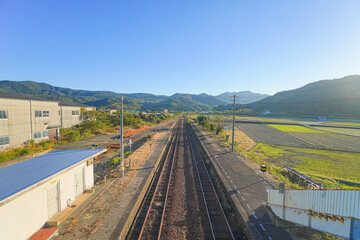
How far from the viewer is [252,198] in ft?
32.8

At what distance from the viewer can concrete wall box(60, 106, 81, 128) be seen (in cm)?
3147

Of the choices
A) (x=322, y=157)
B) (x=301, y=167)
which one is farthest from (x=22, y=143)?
(x=322, y=157)

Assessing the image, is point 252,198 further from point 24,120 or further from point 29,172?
point 24,120

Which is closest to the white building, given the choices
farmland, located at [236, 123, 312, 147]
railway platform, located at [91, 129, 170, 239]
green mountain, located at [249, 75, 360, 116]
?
railway platform, located at [91, 129, 170, 239]

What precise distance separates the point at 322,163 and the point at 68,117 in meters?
44.8

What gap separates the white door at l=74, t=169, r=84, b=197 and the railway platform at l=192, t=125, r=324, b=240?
9.60 metres

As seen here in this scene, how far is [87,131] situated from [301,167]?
37471 mm

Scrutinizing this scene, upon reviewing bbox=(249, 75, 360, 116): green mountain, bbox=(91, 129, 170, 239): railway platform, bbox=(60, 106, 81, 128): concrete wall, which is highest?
bbox=(249, 75, 360, 116): green mountain

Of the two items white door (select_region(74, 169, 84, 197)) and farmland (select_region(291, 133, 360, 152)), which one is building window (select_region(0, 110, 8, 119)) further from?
farmland (select_region(291, 133, 360, 152))

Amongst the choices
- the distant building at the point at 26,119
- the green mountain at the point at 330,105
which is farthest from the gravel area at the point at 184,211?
the green mountain at the point at 330,105

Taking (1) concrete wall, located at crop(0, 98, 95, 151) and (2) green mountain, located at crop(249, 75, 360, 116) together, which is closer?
(1) concrete wall, located at crop(0, 98, 95, 151)

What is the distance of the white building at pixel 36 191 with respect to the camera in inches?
219

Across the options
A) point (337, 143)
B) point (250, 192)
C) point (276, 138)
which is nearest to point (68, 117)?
point (250, 192)

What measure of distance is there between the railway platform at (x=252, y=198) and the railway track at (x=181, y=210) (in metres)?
1.20
